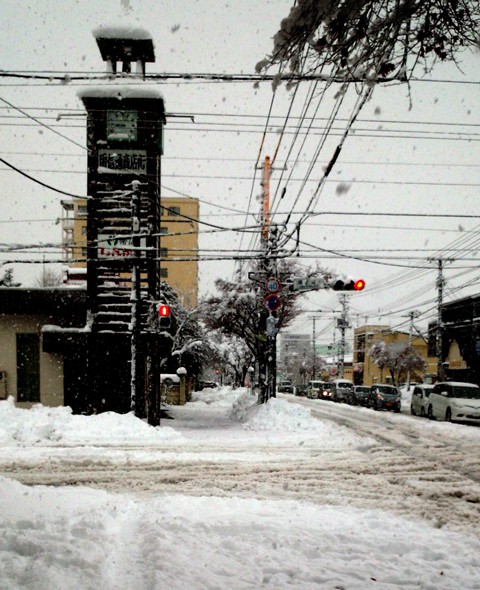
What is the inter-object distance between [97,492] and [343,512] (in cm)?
357

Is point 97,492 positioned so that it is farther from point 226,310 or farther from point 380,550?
point 226,310

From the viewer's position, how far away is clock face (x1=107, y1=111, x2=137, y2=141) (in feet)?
70.9

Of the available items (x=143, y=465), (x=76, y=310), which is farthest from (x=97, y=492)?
Result: (x=76, y=310)

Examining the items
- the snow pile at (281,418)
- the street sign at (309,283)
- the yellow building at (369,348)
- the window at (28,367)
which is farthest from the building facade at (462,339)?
the window at (28,367)

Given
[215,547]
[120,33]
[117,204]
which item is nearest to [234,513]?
[215,547]

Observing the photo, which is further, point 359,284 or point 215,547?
point 359,284

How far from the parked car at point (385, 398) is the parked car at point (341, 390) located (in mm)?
9238

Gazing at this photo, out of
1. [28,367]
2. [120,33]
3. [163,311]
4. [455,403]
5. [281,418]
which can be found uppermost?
[120,33]

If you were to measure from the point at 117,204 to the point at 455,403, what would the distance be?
15.8 meters

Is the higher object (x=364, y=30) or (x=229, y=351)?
(x=364, y=30)

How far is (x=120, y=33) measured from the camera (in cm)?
2083

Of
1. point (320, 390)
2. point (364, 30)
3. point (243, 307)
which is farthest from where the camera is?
point (320, 390)

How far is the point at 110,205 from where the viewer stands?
22.4 m

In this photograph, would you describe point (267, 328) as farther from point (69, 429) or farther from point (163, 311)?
point (69, 429)
